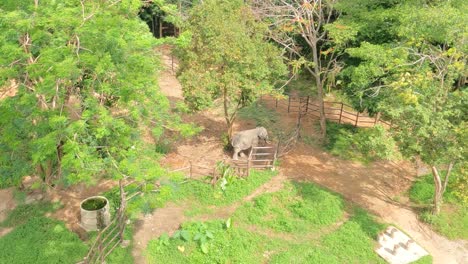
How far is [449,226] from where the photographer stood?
12.9m

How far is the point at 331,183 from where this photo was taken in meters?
14.9

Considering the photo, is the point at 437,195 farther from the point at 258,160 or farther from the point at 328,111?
the point at 328,111

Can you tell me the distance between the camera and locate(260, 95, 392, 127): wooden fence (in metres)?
19.5

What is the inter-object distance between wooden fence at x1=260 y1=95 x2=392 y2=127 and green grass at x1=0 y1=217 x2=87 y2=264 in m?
11.4

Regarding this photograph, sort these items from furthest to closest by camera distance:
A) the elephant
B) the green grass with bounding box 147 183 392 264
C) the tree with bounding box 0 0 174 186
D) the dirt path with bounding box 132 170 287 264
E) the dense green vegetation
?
the elephant → the dirt path with bounding box 132 170 287 264 → the green grass with bounding box 147 183 392 264 → the dense green vegetation → the tree with bounding box 0 0 174 186

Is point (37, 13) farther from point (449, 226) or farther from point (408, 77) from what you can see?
point (449, 226)

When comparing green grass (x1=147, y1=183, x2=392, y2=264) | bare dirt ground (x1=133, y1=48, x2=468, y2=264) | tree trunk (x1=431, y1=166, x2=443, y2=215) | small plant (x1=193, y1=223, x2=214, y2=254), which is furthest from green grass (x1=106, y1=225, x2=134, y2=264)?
tree trunk (x1=431, y1=166, x2=443, y2=215)

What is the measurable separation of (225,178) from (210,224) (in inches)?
88.3

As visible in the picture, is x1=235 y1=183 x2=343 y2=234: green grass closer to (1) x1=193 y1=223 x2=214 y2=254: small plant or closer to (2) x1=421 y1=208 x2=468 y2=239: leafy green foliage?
(1) x1=193 y1=223 x2=214 y2=254: small plant

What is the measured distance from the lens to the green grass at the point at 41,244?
11109 mm

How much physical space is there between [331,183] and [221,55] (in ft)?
20.0

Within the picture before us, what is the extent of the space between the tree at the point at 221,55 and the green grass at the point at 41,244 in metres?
6.01

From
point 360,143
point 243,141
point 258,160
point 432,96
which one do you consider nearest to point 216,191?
point 258,160

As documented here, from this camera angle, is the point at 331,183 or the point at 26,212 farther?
the point at 331,183
